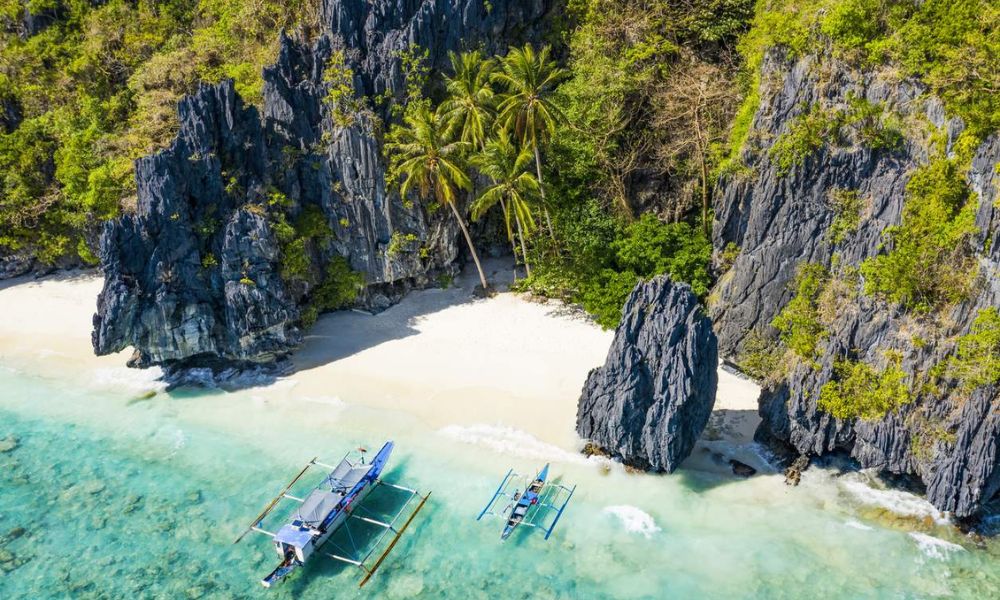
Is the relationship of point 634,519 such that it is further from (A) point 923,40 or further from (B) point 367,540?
(A) point 923,40

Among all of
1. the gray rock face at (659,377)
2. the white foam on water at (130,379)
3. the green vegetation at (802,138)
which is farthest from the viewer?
the white foam on water at (130,379)

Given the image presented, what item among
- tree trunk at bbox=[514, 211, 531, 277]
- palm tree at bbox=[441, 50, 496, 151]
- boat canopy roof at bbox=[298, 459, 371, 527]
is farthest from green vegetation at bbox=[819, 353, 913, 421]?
palm tree at bbox=[441, 50, 496, 151]

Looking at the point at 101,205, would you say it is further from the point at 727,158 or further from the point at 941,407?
the point at 941,407

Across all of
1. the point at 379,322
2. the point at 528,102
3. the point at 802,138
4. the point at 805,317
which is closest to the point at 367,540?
the point at 379,322

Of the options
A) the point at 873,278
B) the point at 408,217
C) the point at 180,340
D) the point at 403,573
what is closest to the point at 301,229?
the point at 408,217

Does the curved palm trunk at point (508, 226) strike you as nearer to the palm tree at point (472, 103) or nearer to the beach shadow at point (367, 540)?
the palm tree at point (472, 103)

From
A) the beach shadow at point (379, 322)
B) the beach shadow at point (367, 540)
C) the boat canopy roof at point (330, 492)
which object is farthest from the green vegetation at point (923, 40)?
the boat canopy roof at point (330, 492)
